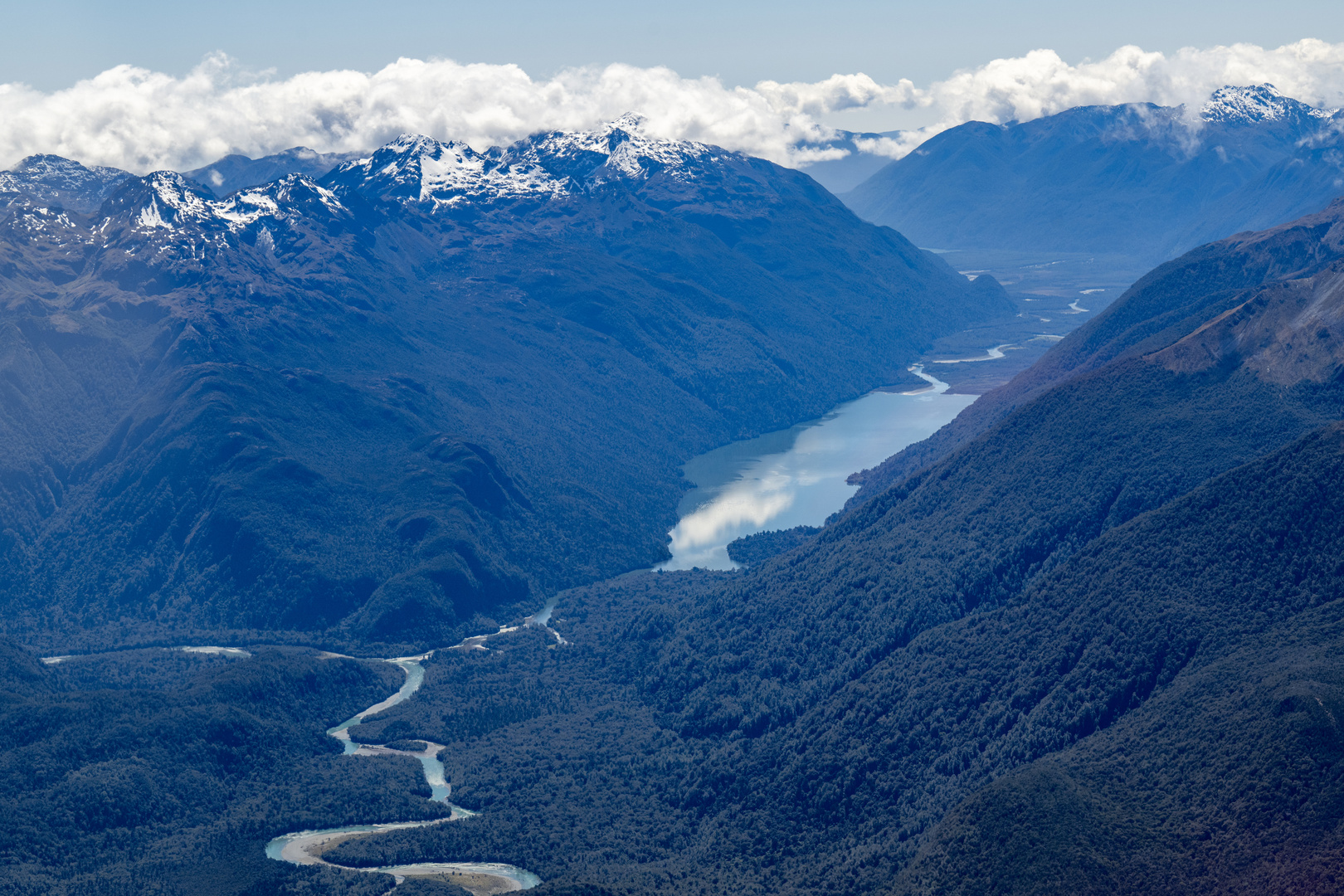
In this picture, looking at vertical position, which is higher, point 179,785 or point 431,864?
point 179,785

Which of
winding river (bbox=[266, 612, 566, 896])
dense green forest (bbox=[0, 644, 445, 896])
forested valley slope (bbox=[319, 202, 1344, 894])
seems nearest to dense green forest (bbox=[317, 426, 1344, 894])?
forested valley slope (bbox=[319, 202, 1344, 894])

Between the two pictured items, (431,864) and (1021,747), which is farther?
(431,864)

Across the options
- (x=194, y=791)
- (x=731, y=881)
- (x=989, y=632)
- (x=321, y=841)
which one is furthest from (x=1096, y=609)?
(x=194, y=791)

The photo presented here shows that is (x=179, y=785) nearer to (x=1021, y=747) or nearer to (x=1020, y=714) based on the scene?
(x=1021, y=747)

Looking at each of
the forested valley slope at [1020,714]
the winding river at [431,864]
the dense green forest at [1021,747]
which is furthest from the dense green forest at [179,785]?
the forested valley slope at [1020,714]

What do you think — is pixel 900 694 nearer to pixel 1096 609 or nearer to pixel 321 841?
pixel 1096 609

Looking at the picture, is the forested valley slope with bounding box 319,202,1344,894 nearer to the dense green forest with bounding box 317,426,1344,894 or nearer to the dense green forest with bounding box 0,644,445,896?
the dense green forest with bounding box 317,426,1344,894

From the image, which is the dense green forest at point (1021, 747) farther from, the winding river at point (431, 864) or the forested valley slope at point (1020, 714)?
the winding river at point (431, 864)

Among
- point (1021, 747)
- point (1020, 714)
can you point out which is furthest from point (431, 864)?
point (1020, 714)
